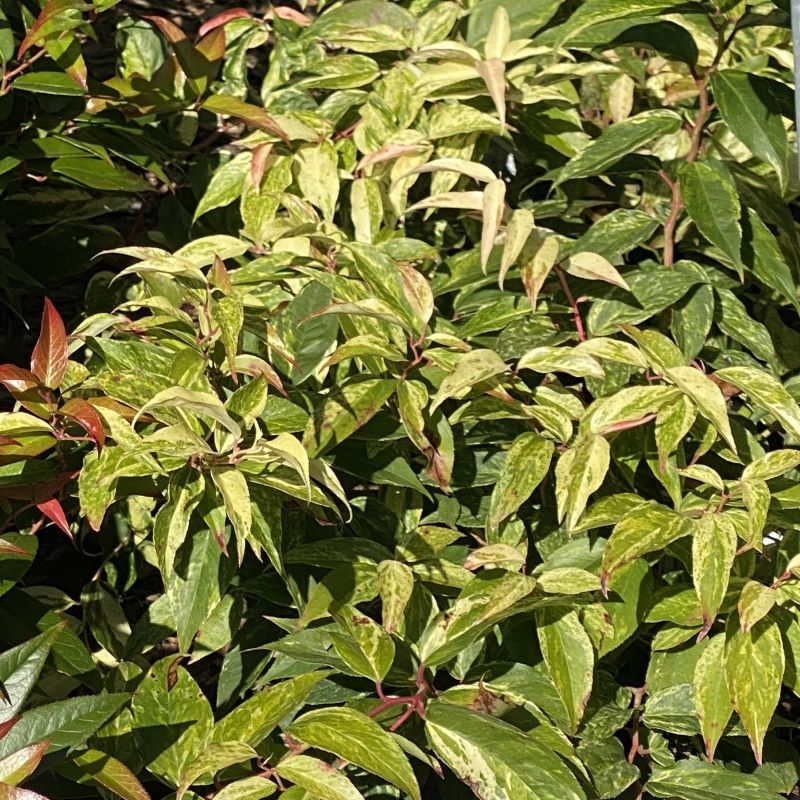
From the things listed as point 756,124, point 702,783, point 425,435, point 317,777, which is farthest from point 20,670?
point 756,124

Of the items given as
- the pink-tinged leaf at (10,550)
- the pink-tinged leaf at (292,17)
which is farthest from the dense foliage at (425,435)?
the pink-tinged leaf at (292,17)

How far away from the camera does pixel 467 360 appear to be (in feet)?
3.81

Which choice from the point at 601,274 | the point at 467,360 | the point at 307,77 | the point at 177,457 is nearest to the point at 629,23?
the point at 601,274

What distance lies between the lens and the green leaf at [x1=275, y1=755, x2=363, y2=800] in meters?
0.95

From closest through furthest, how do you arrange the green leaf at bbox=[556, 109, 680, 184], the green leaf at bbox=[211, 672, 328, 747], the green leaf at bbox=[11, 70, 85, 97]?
the green leaf at bbox=[211, 672, 328, 747]
the green leaf at bbox=[556, 109, 680, 184]
the green leaf at bbox=[11, 70, 85, 97]

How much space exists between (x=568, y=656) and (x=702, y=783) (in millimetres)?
215

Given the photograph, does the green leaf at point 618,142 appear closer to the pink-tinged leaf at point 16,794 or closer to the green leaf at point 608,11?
the green leaf at point 608,11

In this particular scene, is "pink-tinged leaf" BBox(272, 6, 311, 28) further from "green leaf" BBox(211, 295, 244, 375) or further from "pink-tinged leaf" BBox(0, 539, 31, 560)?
"pink-tinged leaf" BBox(0, 539, 31, 560)

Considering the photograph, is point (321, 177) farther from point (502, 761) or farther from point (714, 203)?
point (502, 761)

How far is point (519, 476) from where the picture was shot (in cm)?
120

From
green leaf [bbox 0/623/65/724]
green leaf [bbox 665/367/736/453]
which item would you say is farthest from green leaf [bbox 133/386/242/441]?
green leaf [bbox 665/367/736/453]

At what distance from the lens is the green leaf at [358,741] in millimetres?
946

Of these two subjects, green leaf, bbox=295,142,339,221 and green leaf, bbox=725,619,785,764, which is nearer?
green leaf, bbox=725,619,785,764

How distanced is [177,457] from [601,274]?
20.2 inches
